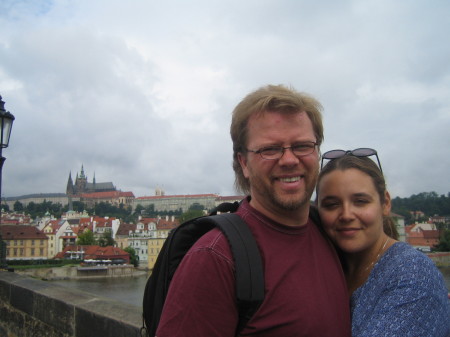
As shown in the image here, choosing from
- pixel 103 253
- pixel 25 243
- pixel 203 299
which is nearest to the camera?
pixel 203 299

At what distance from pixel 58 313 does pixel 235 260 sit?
2.81 meters

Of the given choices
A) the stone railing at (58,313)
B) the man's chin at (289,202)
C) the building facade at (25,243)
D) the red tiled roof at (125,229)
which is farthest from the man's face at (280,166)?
the red tiled roof at (125,229)

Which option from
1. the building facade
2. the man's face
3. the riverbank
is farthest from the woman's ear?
the building facade

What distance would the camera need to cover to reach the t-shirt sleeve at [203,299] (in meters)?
1.21

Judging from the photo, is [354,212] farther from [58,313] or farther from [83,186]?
[83,186]

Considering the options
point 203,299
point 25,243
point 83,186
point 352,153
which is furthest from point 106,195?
point 203,299

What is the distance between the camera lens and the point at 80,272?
163ft

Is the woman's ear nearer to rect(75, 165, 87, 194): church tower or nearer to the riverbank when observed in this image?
the riverbank

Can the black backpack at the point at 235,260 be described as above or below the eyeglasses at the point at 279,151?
below

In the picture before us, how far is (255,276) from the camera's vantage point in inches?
50.1

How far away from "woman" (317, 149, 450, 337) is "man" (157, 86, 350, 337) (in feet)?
0.27

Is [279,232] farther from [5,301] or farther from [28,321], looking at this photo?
[5,301]

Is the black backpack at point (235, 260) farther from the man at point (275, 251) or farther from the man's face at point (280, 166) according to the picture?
the man's face at point (280, 166)

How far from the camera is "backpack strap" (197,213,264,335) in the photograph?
1.25 metres
